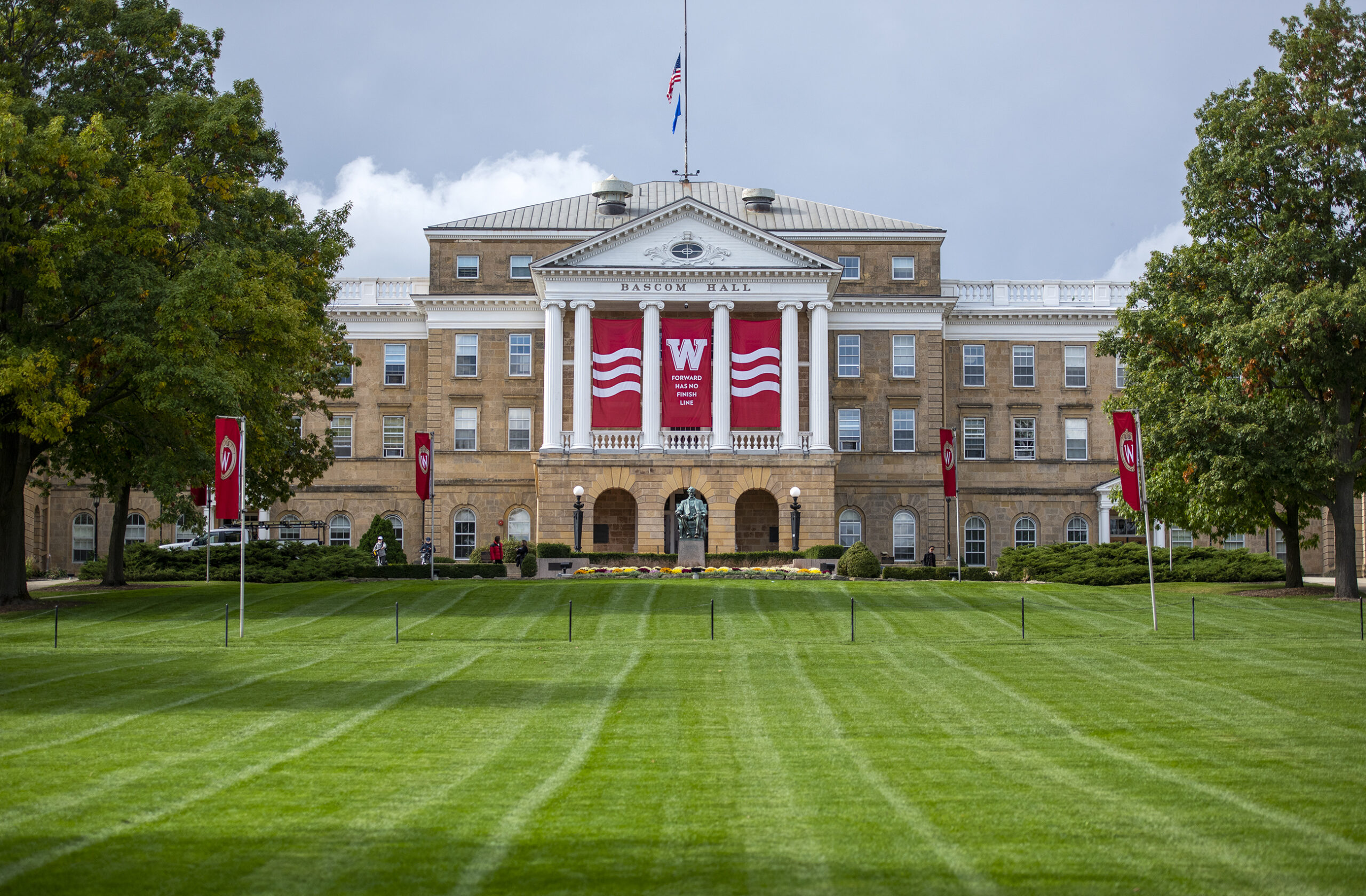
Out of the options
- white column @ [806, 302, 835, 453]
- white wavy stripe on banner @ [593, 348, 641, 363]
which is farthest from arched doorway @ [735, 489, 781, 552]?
white wavy stripe on banner @ [593, 348, 641, 363]

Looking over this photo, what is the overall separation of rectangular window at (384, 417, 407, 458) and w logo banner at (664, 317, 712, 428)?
16099 millimetres

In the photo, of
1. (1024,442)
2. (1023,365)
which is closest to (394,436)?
(1024,442)

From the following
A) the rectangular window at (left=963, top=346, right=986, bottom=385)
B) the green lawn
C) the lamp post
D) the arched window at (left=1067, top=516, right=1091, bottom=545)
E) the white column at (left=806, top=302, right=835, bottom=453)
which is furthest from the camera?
the rectangular window at (left=963, top=346, right=986, bottom=385)

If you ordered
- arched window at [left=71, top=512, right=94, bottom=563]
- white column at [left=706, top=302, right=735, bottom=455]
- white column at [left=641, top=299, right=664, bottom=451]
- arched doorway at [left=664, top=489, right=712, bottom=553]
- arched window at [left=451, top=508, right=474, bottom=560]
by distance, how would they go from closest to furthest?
white column at [left=641, top=299, right=664, bottom=451], white column at [left=706, top=302, right=735, bottom=455], arched doorway at [left=664, top=489, right=712, bottom=553], arched window at [left=451, top=508, right=474, bottom=560], arched window at [left=71, top=512, right=94, bottom=563]

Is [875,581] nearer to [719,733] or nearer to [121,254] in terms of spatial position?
[121,254]

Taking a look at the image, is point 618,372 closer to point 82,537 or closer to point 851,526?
point 851,526

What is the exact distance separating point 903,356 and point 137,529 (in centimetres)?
3923

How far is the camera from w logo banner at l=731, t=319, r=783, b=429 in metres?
55.4

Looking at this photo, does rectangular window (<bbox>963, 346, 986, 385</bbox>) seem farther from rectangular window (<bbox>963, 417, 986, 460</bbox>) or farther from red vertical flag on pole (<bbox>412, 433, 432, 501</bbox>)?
red vertical flag on pole (<bbox>412, 433, 432, 501</bbox>)

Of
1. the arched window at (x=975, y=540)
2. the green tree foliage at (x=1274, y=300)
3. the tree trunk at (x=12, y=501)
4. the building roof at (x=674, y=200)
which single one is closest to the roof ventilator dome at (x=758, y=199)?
the building roof at (x=674, y=200)

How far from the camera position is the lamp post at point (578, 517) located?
51.8m

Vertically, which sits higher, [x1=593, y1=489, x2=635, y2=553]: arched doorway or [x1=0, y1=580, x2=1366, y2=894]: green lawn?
[x1=593, y1=489, x2=635, y2=553]: arched doorway

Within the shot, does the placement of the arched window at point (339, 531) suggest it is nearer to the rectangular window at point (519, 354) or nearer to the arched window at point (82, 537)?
the rectangular window at point (519, 354)

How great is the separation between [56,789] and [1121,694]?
45.6 feet
